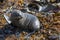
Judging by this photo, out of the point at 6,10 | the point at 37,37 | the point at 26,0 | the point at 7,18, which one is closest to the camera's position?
the point at 37,37

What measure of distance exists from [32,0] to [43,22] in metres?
1.76

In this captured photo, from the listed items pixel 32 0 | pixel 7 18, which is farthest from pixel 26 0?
pixel 7 18

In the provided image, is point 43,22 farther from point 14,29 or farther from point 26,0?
point 26,0

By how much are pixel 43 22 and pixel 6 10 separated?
51.8 inches

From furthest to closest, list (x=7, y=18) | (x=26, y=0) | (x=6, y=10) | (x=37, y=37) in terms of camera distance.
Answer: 1. (x=26, y=0)
2. (x=6, y=10)
3. (x=7, y=18)
4. (x=37, y=37)

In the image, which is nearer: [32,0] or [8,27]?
[8,27]

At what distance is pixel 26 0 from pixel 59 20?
69.6 inches

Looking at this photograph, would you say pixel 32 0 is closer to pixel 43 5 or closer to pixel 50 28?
pixel 43 5

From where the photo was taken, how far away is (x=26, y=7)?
8703 millimetres

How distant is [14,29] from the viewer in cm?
733

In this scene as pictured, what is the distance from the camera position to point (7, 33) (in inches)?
282

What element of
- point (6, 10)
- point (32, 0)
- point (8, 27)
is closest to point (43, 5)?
point (32, 0)

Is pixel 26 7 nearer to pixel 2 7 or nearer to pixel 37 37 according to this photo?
pixel 2 7

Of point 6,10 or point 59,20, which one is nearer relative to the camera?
point 59,20
